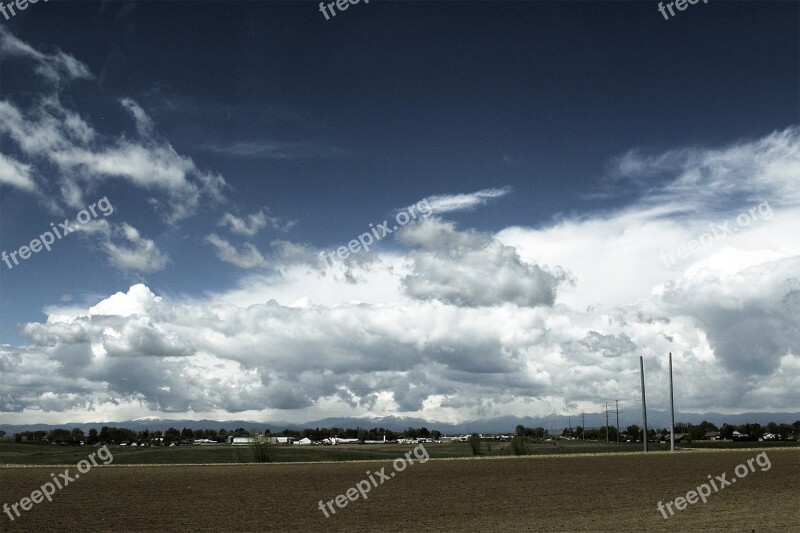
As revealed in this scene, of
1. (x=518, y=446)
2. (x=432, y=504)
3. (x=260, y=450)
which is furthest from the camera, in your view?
(x=518, y=446)

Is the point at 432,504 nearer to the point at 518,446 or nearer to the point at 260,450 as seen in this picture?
the point at 260,450

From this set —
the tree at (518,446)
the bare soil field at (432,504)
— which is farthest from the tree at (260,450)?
the bare soil field at (432,504)

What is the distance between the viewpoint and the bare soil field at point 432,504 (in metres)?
31.5

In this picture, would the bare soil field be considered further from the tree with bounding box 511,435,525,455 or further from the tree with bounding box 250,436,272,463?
the tree with bounding box 511,435,525,455

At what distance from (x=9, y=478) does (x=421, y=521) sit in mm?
50805

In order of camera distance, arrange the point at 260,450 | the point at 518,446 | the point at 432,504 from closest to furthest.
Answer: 1. the point at 432,504
2. the point at 260,450
3. the point at 518,446

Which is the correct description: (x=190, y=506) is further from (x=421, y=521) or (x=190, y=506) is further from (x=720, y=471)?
(x=720, y=471)

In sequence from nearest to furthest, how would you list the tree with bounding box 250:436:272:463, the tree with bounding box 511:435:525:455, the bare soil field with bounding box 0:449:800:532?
1. the bare soil field with bounding box 0:449:800:532
2. the tree with bounding box 250:436:272:463
3. the tree with bounding box 511:435:525:455

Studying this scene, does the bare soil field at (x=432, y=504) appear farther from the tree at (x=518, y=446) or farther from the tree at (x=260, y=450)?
the tree at (x=518, y=446)

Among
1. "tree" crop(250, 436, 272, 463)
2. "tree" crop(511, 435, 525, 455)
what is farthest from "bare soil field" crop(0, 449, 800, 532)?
"tree" crop(511, 435, 525, 455)

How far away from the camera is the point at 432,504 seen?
132ft

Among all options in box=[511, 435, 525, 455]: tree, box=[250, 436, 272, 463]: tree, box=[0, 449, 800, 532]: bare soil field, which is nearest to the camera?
box=[0, 449, 800, 532]: bare soil field

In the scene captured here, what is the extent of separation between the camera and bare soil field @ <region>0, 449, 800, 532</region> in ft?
104

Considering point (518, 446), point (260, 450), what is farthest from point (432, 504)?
point (518, 446)
